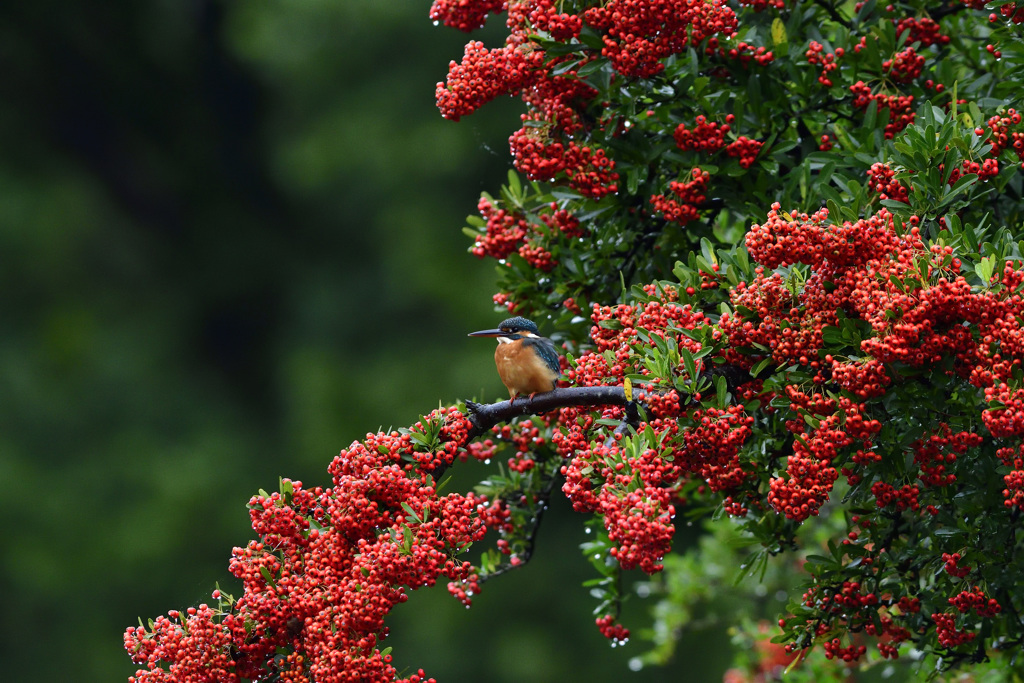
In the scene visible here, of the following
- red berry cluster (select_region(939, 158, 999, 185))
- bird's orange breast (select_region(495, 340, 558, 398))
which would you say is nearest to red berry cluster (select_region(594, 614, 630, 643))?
bird's orange breast (select_region(495, 340, 558, 398))

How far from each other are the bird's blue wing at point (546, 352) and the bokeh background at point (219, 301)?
657 cm

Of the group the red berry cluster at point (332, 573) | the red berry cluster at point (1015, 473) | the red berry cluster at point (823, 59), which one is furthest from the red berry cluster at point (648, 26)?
the red berry cluster at point (1015, 473)

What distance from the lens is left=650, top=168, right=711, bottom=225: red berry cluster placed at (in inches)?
144

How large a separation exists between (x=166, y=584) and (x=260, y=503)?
8559 millimetres

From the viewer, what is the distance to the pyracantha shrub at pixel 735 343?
277 cm

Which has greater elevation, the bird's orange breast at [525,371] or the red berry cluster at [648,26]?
the red berry cluster at [648,26]

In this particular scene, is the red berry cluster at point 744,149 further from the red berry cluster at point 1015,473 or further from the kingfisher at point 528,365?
the red berry cluster at point 1015,473

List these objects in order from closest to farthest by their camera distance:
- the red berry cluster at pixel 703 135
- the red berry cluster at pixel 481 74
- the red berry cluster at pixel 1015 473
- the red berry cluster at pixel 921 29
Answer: the red berry cluster at pixel 1015 473 < the red berry cluster at pixel 481 74 < the red berry cluster at pixel 703 135 < the red berry cluster at pixel 921 29

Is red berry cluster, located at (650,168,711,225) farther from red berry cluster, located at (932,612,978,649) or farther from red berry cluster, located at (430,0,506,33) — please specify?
red berry cluster, located at (932,612,978,649)

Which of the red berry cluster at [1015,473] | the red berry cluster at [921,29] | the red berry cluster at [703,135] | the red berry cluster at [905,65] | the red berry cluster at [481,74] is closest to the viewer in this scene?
the red berry cluster at [1015,473]

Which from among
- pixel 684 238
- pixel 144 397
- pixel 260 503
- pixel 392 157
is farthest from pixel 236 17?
pixel 260 503

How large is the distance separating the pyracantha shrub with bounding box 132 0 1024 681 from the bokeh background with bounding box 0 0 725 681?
6.11 meters

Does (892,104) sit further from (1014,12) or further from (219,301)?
(219,301)

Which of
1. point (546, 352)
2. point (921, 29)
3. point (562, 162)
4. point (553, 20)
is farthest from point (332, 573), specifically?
point (921, 29)
